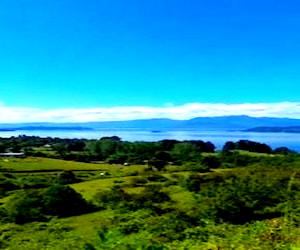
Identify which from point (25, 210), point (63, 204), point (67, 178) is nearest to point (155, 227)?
point (63, 204)

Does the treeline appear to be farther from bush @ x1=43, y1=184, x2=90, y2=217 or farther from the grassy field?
bush @ x1=43, y1=184, x2=90, y2=217

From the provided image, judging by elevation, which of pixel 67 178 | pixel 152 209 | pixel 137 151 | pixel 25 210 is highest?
pixel 137 151

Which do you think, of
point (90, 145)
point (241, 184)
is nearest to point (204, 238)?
point (241, 184)

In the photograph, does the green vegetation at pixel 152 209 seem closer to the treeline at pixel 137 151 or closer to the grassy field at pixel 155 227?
the grassy field at pixel 155 227

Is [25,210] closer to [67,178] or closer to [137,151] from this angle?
[67,178]

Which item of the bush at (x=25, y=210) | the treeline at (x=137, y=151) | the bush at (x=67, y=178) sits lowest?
the bush at (x=25, y=210)

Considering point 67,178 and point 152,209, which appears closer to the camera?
point 152,209

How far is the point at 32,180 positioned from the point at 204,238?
42.0 metres

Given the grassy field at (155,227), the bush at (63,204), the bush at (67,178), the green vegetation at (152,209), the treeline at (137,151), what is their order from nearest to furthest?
1. the grassy field at (155,227)
2. the green vegetation at (152,209)
3. the bush at (63,204)
4. the bush at (67,178)
5. the treeline at (137,151)

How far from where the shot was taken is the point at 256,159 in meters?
90.6

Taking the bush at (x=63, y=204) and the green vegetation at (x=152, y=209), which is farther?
the bush at (x=63, y=204)

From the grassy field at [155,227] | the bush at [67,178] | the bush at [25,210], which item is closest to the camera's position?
the grassy field at [155,227]

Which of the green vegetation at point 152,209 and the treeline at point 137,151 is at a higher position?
the treeline at point 137,151

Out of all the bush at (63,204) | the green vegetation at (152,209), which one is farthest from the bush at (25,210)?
the bush at (63,204)
